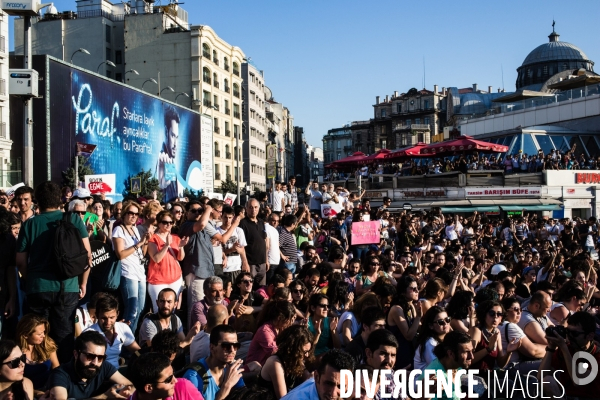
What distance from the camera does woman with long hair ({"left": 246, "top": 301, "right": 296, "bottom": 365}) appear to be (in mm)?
6285

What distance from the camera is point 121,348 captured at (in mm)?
6312

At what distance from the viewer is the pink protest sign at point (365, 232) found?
13.9m

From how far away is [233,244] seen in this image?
931cm

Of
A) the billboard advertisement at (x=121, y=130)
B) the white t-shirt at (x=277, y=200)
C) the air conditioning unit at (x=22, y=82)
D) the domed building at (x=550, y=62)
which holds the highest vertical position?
the domed building at (x=550, y=62)

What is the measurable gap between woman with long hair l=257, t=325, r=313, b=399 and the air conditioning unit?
9366 millimetres

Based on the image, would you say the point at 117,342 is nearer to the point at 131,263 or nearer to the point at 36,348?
the point at 36,348

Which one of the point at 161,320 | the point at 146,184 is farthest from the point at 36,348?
the point at 146,184

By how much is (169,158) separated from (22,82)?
86.0 ft

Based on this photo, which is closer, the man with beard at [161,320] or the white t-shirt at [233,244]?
the man with beard at [161,320]

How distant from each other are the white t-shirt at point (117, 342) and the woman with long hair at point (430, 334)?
9.40 feet

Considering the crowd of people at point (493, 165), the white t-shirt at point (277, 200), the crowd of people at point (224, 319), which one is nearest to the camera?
the crowd of people at point (224, 319)

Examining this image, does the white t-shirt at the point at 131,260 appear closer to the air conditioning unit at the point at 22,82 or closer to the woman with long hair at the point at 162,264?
the woman with long hair at the point at 162,264

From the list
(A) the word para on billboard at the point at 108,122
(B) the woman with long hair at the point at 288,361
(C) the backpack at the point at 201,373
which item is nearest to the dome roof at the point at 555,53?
(A) the word para on billboard at the point at 108,122

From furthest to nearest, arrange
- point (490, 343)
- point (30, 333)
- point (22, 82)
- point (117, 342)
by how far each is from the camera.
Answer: point (22, 82), point (490, 343), point (117, 342), point (30, 333)
